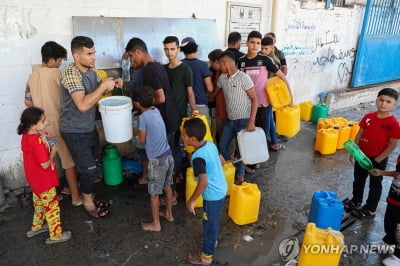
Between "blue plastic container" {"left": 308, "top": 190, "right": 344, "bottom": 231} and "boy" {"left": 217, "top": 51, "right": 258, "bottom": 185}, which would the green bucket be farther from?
"blue plastic container" {"left": 308, "top": 190, "right": 344, "bottom": 231}

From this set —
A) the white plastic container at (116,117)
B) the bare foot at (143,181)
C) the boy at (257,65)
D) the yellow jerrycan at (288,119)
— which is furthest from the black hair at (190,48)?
the yellow jerrycan at (288,119)

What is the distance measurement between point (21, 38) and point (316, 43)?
579cm

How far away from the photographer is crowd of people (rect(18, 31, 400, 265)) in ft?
8.09

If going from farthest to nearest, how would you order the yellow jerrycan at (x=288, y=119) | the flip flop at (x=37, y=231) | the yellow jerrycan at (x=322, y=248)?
the yellow jerrycan at (x=288, y=119) → the flip flop at (x=37, y=231) → the yellow jerrycan at (x=322, y=248)

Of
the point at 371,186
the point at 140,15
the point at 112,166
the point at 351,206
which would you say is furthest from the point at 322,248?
the point at 140,15

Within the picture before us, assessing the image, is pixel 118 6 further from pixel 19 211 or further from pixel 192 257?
pixel 192 257

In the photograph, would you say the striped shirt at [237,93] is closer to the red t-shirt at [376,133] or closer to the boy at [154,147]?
the boy at [154,147]

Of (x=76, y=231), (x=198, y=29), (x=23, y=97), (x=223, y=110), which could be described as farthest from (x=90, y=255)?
(x=198, y=29)

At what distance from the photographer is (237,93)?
345 cm

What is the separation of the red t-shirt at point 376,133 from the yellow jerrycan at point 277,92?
4.10 ft

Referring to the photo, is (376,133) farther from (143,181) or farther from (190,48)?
(143,181)

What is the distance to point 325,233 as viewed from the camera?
7.88 feet

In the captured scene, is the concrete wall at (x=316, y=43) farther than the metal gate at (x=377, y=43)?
No

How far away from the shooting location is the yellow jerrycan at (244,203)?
10.0 ft
